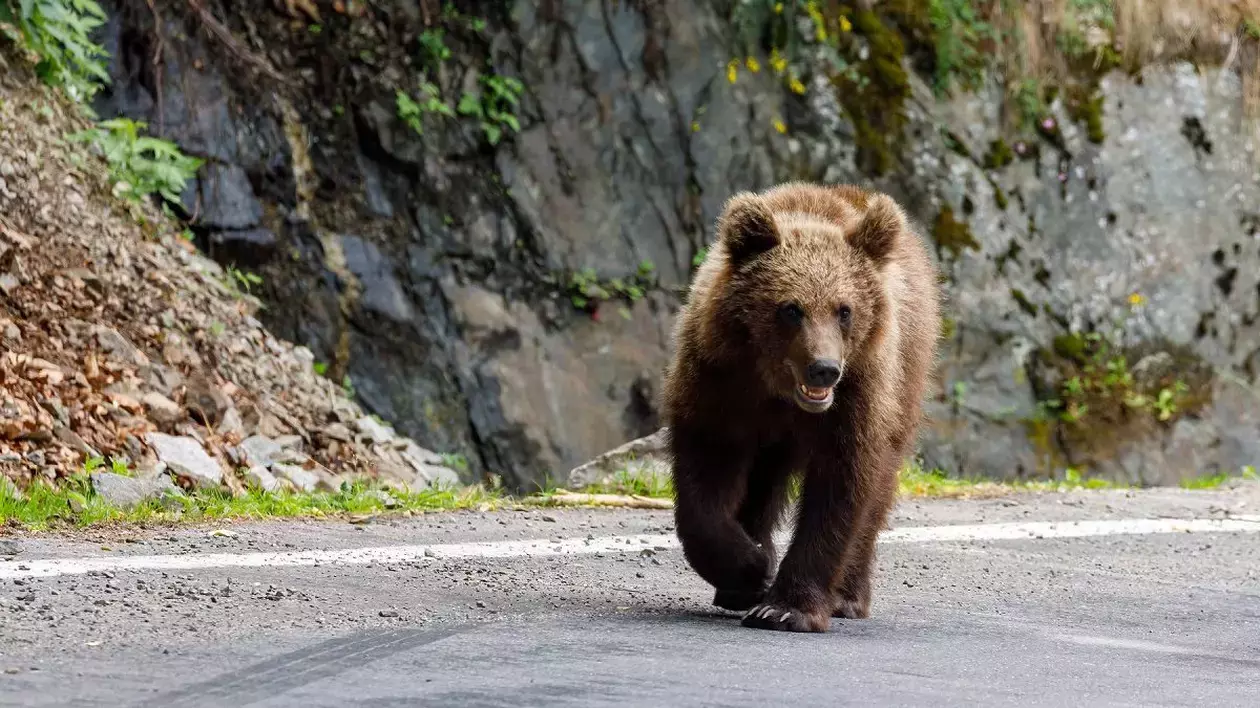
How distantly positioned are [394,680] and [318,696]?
27 cm

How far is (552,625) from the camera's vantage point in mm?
4859

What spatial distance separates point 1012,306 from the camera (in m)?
15.2

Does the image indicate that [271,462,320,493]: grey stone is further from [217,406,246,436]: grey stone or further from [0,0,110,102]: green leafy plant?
[0,0,110,102]: green leafy plant

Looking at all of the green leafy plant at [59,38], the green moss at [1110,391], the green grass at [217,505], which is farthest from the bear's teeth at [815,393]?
the green moss at [1110,391]

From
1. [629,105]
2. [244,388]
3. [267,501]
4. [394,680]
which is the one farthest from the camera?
[629,105]

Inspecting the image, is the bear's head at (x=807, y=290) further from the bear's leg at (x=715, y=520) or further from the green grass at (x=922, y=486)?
the green grass at (x=922, y=486)

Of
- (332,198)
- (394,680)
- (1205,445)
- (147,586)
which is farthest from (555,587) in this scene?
(1205,445)

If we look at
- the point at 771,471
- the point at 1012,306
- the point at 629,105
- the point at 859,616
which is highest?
the point at 629,105

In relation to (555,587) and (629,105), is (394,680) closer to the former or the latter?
(555,587)

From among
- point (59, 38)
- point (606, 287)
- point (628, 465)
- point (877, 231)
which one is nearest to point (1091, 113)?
point (606, 287)

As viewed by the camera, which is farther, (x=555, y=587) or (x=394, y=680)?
(x=555, y=587)

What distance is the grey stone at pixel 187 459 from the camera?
7.78 metres

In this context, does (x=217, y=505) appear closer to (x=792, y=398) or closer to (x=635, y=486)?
(x=635, y=486)

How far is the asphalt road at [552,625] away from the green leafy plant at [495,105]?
258 inches
